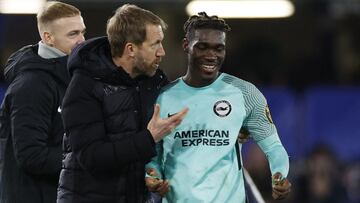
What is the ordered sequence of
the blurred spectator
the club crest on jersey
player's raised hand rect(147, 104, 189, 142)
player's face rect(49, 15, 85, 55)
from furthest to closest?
the blurred spectator
player's face rect(49, 15, 85, 55)
the club crest on jersey
player's raised hand rect(147, 104, 189, 142)

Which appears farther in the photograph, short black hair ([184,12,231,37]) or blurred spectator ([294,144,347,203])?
blurred spectator ([294,144,347,203])

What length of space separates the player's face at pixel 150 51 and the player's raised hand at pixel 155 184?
1.42 ft

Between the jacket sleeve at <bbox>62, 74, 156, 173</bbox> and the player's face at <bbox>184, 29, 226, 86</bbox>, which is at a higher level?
the player's face at <bbox>184, 29, 226, 86</bbox>

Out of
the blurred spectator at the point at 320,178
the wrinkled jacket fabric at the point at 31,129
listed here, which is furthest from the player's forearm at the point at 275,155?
the blurred spectator at the point at 320,178

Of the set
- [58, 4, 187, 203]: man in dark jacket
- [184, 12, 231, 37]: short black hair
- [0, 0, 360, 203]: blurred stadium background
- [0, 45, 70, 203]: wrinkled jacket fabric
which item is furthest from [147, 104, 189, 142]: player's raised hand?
[0, 0, 360, 203]: blurred stadium background

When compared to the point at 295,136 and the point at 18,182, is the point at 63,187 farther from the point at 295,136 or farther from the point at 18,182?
the point at 295,136

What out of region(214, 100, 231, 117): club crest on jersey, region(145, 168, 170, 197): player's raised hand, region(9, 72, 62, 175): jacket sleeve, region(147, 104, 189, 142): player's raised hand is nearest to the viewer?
region(147, 104, 189, 142): player's raised hand

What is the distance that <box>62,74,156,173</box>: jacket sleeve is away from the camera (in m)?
4.33

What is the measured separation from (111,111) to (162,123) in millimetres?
256

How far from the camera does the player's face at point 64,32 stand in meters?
A: 5.20

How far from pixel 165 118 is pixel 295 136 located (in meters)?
6.66

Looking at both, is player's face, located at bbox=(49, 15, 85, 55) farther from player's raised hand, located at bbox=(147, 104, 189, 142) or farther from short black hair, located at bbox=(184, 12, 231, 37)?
player's raised hand, located at bbox=(147, 104, 189, 142)

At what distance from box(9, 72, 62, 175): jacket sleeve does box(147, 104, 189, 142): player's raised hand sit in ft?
2.42

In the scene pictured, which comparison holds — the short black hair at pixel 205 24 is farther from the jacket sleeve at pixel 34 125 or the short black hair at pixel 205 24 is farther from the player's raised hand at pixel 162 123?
the jacket sleeve at pixel 34 125
